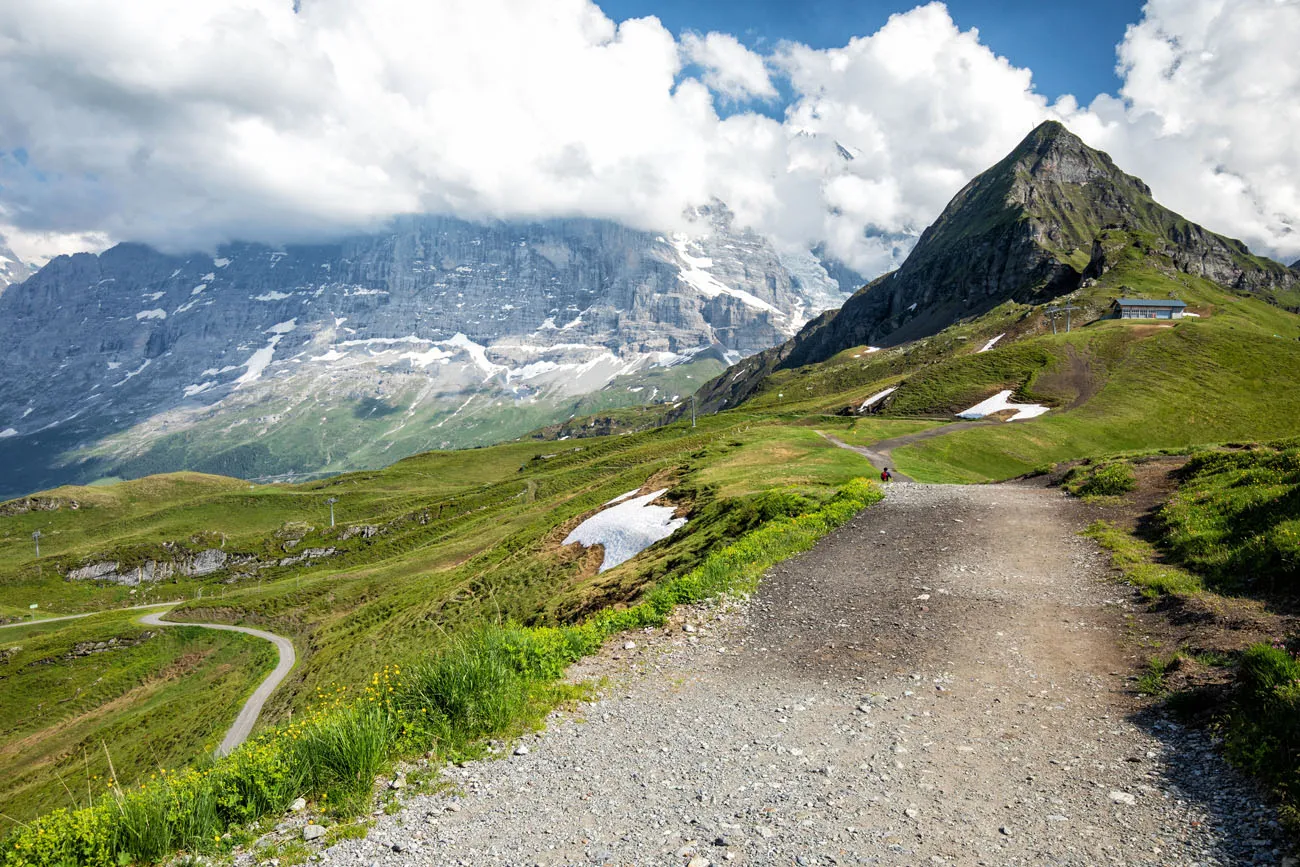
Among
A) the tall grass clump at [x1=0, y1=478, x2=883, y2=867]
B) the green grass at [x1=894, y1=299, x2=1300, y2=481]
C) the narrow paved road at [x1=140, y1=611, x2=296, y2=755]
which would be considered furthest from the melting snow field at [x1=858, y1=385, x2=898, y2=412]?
the tall grass clump at [x1=0, y1=478, x2=883, y2=867]

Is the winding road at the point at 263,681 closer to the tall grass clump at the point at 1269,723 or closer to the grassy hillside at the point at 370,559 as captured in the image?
the grassy hillside at the point at 370,559

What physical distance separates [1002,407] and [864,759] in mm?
78282

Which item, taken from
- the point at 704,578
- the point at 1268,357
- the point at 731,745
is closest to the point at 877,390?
the point at 1268,357

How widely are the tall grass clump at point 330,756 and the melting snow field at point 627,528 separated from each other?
2423cm

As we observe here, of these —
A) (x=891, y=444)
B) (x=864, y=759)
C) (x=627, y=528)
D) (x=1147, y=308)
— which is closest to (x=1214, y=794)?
(x=864, y=759)

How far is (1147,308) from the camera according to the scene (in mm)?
132500

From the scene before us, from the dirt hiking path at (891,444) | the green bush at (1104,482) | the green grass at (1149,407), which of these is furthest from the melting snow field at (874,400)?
the green bush at (1104,482)

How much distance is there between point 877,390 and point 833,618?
103 meters

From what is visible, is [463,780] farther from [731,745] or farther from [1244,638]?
[1244,638]

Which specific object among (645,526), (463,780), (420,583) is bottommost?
(420,583)

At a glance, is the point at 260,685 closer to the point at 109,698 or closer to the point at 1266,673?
the point at 109,698

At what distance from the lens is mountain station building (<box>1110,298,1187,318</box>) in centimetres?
13188

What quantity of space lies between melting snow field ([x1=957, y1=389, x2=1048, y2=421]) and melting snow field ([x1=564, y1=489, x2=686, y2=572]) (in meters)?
47.9

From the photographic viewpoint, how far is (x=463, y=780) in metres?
9.36
